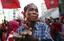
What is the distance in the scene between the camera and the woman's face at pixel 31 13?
2160 millimetres

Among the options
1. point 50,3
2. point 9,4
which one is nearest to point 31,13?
point 9,4

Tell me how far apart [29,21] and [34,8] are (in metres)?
0.13

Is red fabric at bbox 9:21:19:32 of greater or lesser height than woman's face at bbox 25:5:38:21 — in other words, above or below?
below

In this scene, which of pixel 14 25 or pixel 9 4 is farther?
pixel 9 4

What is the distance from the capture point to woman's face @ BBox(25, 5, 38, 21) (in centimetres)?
216

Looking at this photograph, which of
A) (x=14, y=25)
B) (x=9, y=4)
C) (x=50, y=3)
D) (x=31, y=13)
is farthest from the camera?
(x=50, y=3)

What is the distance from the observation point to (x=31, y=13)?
7.20ft

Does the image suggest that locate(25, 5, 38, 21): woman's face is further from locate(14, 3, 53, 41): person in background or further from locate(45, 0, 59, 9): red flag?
locate(45, 0, 59, 9): red flag

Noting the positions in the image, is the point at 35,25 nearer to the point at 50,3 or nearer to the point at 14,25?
the point at 14,25

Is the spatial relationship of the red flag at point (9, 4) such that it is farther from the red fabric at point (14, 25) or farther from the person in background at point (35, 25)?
the person in background at point (35, 25)

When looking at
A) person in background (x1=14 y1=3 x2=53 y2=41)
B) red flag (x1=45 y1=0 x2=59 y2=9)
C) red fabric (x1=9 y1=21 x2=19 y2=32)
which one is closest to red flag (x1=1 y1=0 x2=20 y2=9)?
red fabric (x1=9 y1=21 x2=19 y2=32)

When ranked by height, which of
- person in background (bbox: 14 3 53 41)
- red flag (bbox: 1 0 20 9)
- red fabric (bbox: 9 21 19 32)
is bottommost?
red fabric (bbox: 9 21 19 32)

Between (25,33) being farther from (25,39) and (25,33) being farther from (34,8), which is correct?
(34,8)

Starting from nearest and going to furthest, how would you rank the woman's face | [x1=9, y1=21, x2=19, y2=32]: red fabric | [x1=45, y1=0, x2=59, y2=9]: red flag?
1. the woman's face
2. [x1=9, y1=21, x2=19, y2=32]: red fabric
3. [x1=45, y1=0, x2=59, y2=9]: red flag
